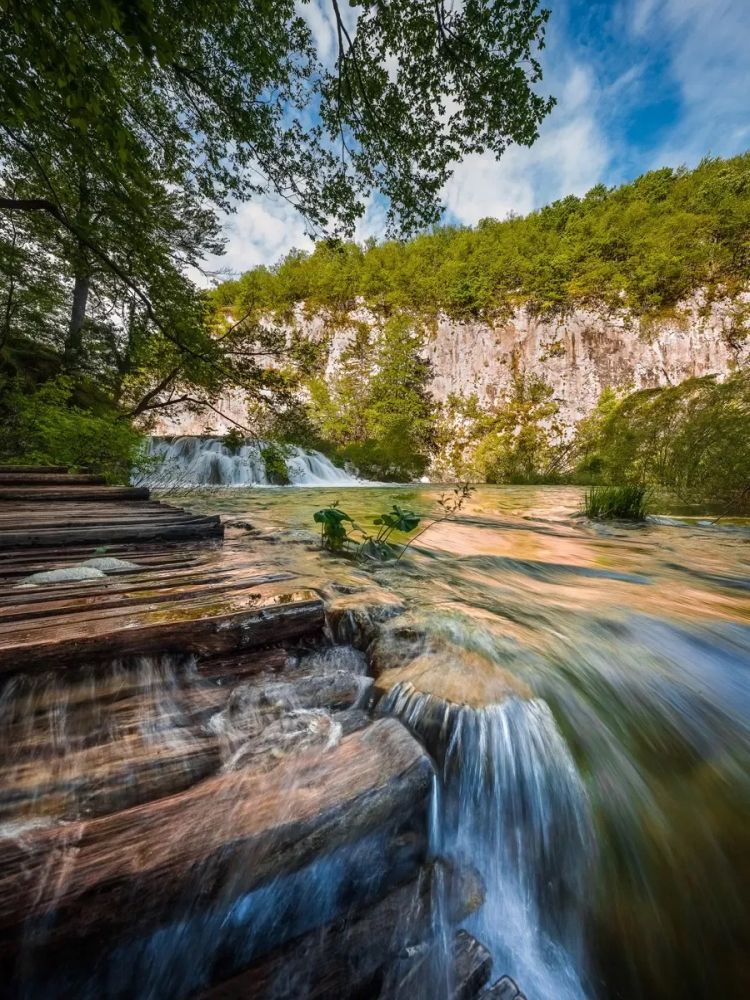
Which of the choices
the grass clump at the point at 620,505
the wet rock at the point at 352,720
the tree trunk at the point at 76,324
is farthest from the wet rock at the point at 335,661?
the tree trunk at the point at 76,324

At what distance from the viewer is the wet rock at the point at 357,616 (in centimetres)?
175

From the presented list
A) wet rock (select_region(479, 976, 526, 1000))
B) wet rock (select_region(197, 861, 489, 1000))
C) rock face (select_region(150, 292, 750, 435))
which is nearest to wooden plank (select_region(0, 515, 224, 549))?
wet rock (select_region(197, 861, 489, 1000))

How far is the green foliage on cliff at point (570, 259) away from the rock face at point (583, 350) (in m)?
1.23

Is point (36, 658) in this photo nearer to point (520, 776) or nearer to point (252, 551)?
point (520, 776)

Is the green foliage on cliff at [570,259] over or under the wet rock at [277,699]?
over

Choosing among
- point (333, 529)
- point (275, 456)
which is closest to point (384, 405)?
point (275, 456)

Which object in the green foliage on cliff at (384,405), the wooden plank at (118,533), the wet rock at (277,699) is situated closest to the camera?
the wet rock at (277,699)

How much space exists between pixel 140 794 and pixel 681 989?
4.26 ft

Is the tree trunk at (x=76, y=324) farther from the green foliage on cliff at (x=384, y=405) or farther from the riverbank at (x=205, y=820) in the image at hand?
the green foliage on cliff at (x=384, y=405)

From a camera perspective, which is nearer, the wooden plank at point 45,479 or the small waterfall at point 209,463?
the wooden plank at point 45,479

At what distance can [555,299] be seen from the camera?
27.2 meters

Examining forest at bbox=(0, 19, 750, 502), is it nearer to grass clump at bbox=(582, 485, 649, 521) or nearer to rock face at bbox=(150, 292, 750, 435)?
grass clump at bbox=(582, 485, 649, 521)

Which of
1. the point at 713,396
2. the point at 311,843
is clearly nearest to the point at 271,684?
the point at 311,843

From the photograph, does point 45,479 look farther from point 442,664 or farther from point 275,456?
point 442,664
